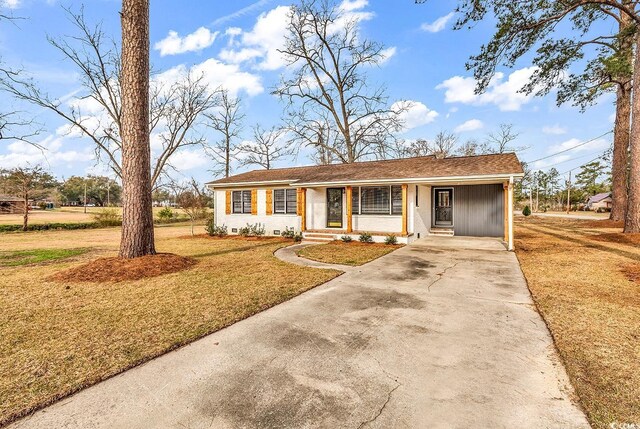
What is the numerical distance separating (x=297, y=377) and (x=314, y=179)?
34.7 ft

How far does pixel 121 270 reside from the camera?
6.52m

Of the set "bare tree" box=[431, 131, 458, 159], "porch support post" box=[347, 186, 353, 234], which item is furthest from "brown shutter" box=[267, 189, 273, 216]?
"bare tree" box=[431, 131, 458, 159]

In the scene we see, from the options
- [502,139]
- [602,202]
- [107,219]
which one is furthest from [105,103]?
[602,202]

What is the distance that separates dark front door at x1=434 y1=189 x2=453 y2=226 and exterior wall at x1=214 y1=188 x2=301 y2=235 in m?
6.79

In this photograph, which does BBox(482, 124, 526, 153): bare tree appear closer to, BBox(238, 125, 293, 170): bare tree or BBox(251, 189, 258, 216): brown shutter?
BBox(238, 125, 293, 170): bare tree

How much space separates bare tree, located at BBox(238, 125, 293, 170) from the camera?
95.3ft

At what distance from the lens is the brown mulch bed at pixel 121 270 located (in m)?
6.24

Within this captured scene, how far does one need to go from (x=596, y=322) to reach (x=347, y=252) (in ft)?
20.6

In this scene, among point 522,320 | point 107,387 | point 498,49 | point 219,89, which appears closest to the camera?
point 107,387

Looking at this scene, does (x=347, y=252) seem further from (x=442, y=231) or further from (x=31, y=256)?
(x=31, y=256)

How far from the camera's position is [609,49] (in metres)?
15.3

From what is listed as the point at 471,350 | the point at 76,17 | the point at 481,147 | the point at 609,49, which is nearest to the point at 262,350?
the point at 471,350

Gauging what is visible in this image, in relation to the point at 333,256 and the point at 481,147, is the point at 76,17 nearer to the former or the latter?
the point at 333,256

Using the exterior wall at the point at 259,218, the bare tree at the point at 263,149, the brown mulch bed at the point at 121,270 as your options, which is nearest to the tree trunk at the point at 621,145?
the exterior wall at the point at 259,218
